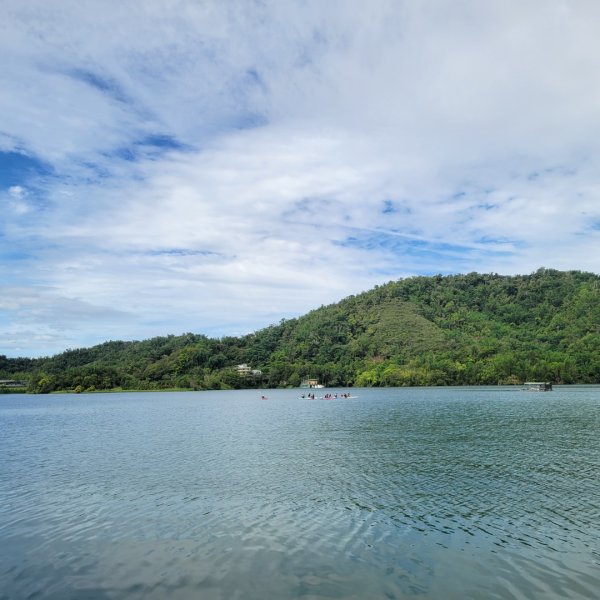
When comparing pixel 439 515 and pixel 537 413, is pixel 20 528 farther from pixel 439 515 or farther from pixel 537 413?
pixel 537 413

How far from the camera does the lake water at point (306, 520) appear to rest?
15383 millimetres

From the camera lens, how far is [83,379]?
196125 mm

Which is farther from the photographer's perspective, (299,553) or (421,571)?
(299,553)

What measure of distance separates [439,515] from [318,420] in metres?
48.0

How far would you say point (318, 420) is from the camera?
69.3 metres

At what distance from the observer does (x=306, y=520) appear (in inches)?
854

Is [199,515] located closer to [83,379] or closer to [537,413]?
[537,413]

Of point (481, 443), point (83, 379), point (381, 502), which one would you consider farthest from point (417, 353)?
point (381, 502)

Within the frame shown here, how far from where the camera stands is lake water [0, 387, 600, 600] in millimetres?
15383

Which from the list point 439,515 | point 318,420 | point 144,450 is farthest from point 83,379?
point 439,515

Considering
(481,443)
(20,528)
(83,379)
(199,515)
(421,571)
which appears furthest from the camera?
(83,379)

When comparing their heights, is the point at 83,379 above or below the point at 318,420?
above

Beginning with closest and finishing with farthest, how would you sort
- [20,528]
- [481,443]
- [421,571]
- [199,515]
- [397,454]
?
[421,571], [20,528], [199,515], [397,454], [481,443]

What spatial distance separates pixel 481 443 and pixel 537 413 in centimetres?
3199
